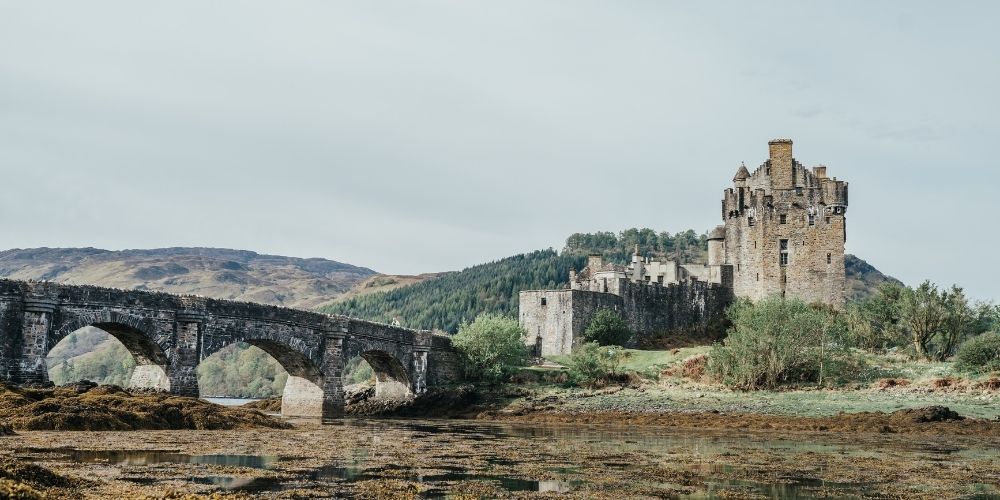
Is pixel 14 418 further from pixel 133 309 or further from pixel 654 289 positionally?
pixel 654 289

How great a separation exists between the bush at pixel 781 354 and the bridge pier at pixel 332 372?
24.4 meters

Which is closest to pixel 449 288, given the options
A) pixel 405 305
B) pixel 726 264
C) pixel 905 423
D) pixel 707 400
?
pixel 405 305

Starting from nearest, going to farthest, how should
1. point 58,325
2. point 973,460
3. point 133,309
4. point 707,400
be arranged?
point 973,460
point 58,325
point 133,309
point 707,400

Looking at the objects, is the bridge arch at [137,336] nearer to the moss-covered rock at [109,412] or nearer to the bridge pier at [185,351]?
the bridge pier at [185,351]

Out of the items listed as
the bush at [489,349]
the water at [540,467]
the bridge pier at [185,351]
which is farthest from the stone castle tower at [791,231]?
the bridge pier at [185,351]

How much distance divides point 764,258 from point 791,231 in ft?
10.6

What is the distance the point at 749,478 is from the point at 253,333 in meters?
31.4

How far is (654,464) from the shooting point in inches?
1034

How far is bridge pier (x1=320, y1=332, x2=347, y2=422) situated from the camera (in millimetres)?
55188

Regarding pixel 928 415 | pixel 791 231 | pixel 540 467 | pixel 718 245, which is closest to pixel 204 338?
pixel 540 467

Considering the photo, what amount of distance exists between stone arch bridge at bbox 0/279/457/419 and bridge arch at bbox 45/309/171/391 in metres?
0.04

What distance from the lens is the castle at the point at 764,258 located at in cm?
8438

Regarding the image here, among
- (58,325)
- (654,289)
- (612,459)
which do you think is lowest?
(612,459)

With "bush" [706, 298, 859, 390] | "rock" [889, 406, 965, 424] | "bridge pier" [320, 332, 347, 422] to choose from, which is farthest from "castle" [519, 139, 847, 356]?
"rock" [889, 406, 965, 424]
